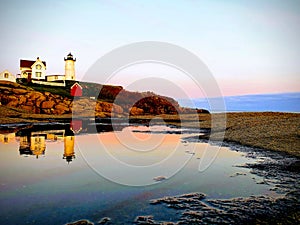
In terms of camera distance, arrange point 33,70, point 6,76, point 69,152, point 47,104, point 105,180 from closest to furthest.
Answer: point 105,180
point 69,152
point 47,104
point 6,76
point 33,70

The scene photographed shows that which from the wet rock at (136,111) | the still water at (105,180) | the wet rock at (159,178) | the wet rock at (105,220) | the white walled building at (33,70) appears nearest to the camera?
the wet rock at (105,220)

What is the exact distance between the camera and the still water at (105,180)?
32.1 ft

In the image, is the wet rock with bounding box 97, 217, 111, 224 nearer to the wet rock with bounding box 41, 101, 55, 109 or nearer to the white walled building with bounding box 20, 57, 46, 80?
the wet rock with bounding box 41, 101, 55, 109

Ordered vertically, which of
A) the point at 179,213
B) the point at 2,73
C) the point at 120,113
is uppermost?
the point at 2,73

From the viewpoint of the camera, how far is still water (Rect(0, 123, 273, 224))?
32.1ft

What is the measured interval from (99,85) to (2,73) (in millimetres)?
58569

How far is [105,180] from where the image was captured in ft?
47.2

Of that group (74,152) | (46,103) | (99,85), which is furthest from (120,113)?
(74,152)

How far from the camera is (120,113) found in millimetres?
91000

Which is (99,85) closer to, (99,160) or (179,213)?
(99,160)

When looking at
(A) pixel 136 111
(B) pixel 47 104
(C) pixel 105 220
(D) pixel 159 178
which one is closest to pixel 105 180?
(D) pixel 159 178

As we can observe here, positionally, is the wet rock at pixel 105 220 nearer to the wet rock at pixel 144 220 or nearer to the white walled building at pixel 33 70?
the wet rock at pixel 144 220

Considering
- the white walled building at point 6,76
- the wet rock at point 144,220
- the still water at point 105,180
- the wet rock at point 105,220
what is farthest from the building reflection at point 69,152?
the white walled building at point 6,76

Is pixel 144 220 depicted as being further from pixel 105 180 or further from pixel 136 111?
pixel 136 111
